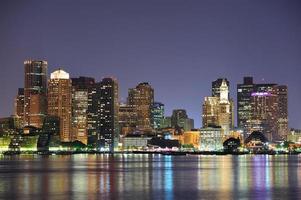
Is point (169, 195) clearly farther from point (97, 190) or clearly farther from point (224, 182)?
point (224, 182)

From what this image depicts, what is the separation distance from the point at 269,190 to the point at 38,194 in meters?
22.7

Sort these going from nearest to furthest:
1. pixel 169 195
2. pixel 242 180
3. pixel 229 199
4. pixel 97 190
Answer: pixel 229 199 → pixel 169 195 → pixel 97 190 → pixel 242 180

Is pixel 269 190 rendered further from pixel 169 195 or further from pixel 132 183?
pixel 132 183

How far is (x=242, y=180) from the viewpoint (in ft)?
270

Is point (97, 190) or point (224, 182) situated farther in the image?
point (224, 182)

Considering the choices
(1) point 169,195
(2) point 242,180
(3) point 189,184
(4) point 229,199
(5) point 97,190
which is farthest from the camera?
(2) point 242,180

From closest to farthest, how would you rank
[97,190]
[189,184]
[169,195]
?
[169,195]
[97,190]
[189,184]

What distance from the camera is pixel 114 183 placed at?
77.3m

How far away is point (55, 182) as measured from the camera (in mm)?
80125

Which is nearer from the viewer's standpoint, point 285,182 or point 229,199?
point 229,199

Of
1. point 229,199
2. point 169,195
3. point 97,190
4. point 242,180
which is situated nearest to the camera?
point 229,199

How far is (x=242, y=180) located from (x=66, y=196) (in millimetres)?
28823

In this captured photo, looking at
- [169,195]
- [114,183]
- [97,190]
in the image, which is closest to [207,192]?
[169,195]

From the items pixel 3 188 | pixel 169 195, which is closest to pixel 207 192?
pixel 169 195
